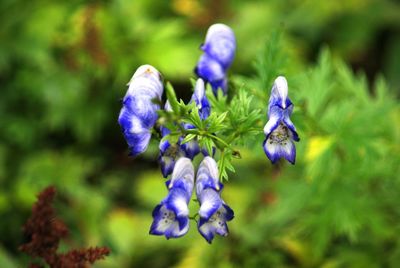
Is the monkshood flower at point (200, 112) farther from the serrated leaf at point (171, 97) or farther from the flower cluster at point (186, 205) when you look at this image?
the serrated leaf at point (171, 97)

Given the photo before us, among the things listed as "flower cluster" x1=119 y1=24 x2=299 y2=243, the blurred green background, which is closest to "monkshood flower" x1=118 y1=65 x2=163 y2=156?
"flower cluster" x1=119 y1=24 x2=299 y2=243

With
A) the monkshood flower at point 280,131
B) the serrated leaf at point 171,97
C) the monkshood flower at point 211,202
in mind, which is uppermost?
the serrated leaf at point 171,97

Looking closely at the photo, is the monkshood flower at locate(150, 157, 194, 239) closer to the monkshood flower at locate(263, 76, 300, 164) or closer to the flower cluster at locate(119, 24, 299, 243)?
the flower cluster at locate(119, 24, 299, 243)

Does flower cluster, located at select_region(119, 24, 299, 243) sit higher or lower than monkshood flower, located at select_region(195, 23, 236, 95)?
lower

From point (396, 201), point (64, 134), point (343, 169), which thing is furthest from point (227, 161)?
point (64, 134)

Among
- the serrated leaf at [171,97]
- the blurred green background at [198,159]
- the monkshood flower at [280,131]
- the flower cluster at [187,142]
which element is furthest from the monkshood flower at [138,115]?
the blurred green background at [198,159]

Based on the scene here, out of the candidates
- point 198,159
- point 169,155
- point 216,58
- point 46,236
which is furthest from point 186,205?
point 198,159

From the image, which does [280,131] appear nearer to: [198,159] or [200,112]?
[200,112]
